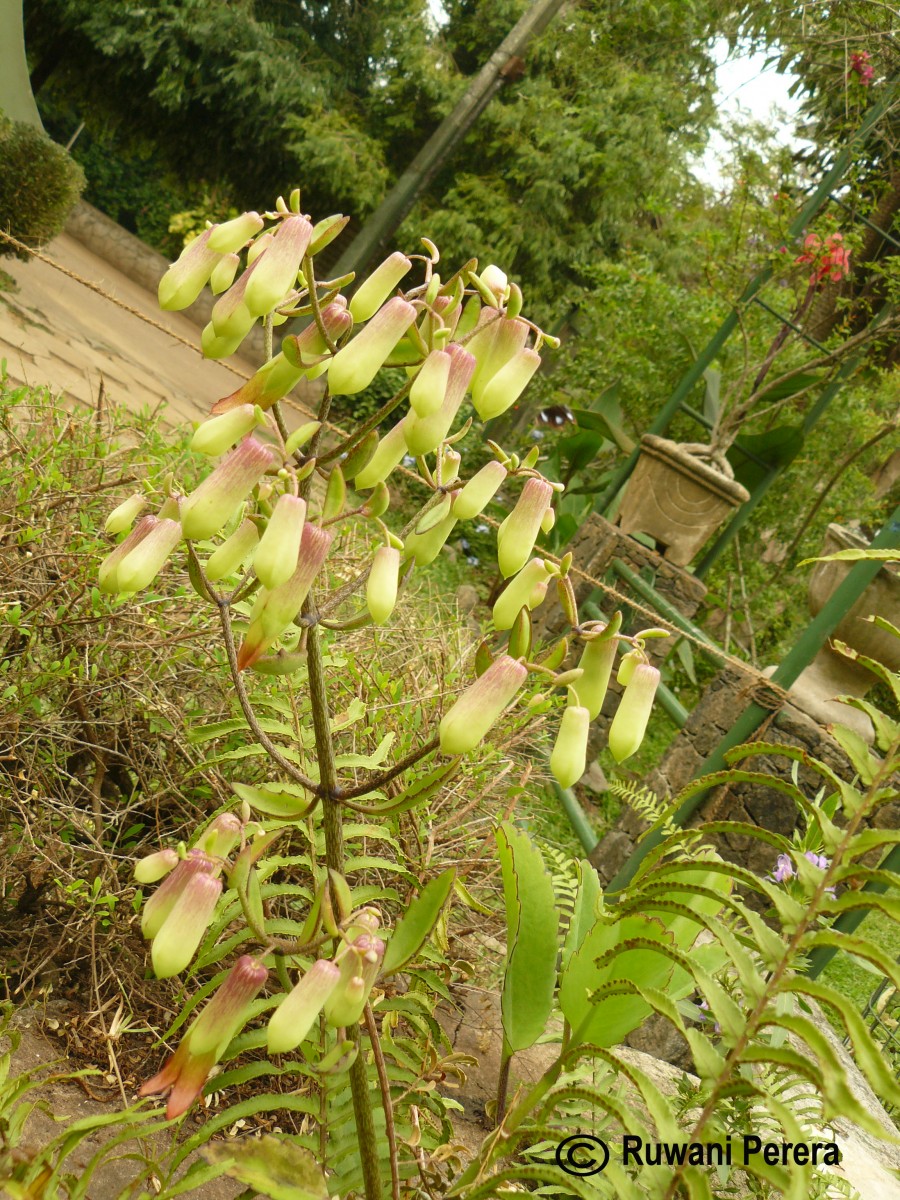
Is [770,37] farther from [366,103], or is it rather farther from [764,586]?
[366,103]

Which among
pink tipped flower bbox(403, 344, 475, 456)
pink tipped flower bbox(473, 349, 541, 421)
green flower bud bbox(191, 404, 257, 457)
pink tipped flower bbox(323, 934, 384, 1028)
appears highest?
pink tipped flower bbox(473, 349, 541, 421)

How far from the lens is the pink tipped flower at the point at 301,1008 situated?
0.58 meters

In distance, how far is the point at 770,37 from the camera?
15.0ft

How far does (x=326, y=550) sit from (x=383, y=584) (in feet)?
0.18

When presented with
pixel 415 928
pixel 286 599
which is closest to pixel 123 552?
pixel 286 599

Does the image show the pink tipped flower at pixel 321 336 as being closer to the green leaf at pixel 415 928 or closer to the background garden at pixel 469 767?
the background garden at pixel 469 767

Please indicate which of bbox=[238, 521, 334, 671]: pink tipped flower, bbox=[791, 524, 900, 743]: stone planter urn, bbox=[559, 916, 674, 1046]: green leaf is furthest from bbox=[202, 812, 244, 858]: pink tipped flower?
bbox=[791, 524, 900, 743]: stone planter urn

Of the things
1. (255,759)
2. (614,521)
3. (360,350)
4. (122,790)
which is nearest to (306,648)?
(360,350)

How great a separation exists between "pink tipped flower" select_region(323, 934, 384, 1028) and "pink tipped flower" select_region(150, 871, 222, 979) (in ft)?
0.32

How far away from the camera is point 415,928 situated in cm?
75

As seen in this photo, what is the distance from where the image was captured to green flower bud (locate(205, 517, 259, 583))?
67 cm

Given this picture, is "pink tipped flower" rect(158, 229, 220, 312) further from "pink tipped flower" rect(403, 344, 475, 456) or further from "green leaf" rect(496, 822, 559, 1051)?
"green leaf" rect(496, 822, 559, 1051)

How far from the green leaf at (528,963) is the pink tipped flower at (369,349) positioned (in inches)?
19.5

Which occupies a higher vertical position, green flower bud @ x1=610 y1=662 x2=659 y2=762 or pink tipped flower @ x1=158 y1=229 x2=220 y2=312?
pink tipped flower @ x1=158 y1=229 x2=220 y2=312
